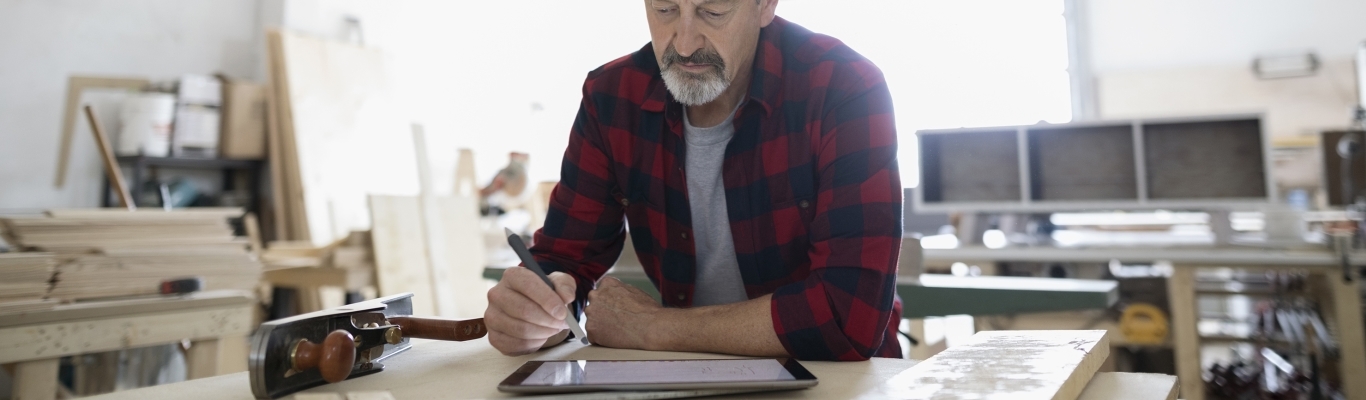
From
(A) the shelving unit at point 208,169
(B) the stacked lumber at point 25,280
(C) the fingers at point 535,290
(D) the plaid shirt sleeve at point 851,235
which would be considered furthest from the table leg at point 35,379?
(A) the shelving unit at point 208,169

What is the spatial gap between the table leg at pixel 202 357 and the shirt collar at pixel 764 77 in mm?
1111

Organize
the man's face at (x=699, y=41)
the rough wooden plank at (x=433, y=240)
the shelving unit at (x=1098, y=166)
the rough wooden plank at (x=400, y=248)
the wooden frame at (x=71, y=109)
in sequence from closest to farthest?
the man's face at (x=699, y=41) → the shelving unit at (x=1098, y=166) → the rough wooden plank at (x=400, y=248) → the rough wooden plank at (x=433, y=240) → the wooden frame at (x=71, y=109)

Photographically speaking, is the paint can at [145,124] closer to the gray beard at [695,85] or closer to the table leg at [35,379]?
the table leg at [35,379]

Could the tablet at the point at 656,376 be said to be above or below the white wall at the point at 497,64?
below

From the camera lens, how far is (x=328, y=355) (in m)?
0.70

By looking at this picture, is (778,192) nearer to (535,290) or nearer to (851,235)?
(851,235)

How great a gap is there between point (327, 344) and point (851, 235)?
1.96 ft

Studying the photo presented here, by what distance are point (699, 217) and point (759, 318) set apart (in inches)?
13.2

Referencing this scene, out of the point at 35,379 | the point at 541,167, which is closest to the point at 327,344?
the point at 35,379

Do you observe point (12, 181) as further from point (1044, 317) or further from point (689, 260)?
point (1044, 317)

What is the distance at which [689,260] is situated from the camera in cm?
126

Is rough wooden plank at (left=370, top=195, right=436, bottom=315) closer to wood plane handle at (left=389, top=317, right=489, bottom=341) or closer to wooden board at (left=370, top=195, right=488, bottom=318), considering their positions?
wooden board at (left=370, top=195, right=488, bottom=318)

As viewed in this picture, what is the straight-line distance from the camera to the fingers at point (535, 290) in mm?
950

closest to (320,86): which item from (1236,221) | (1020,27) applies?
(1020,27)
